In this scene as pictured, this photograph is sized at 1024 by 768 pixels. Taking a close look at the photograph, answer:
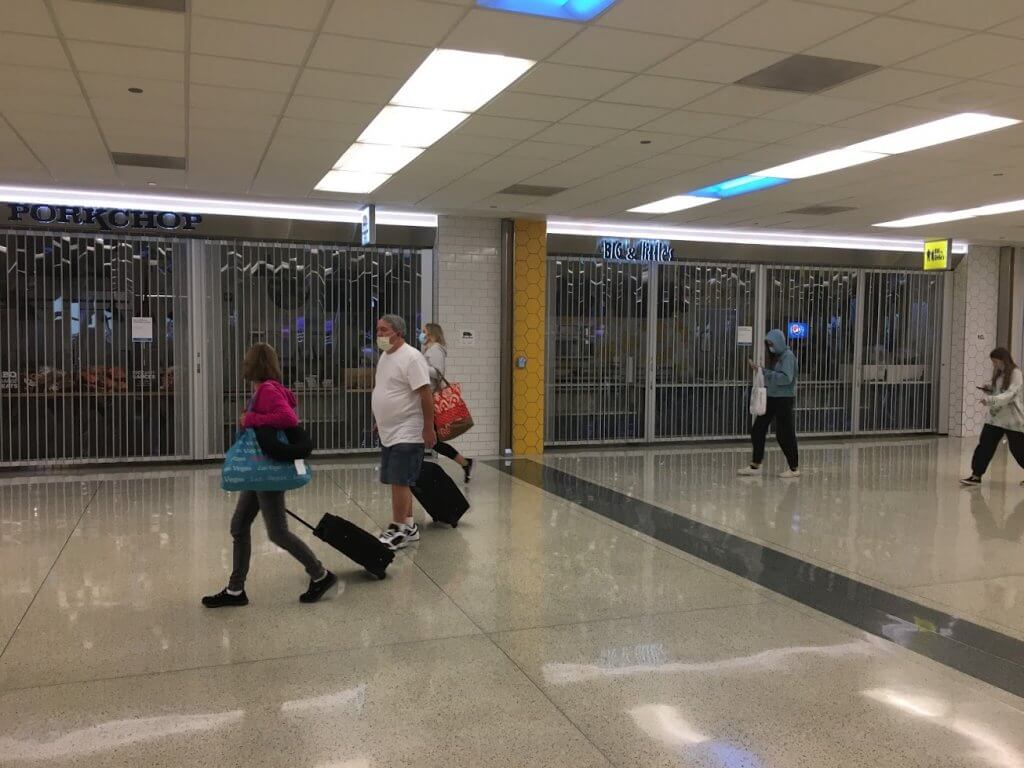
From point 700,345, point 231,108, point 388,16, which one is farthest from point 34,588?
point 700,345

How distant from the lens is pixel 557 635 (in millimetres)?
4062

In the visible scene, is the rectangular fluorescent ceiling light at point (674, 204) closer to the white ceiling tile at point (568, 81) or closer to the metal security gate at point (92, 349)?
the white ceiling tile at point (568, 81)

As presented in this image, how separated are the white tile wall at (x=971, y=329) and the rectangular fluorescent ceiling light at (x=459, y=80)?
34.2 feet

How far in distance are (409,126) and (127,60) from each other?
203 cm

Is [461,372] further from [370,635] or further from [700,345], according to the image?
[370,635]

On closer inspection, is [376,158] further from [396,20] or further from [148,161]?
[396,20]

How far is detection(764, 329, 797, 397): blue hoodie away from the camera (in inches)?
340

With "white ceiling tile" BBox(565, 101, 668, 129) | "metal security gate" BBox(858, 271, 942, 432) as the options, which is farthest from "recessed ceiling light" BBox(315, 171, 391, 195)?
"metal security gate" BBox(858, 271, 942, 432)

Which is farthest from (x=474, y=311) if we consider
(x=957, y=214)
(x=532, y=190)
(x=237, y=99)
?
(x=957, y=214)

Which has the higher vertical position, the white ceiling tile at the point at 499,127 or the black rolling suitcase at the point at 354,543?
the white ceiling tile at the point at 499,127

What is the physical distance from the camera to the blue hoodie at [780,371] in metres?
8.62

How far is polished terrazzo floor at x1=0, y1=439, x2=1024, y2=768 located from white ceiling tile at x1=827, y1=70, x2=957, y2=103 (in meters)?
3.01

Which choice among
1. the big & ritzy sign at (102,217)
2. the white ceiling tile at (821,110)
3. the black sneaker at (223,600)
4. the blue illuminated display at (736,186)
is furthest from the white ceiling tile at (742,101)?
the big & ritzy sign at (102,217)

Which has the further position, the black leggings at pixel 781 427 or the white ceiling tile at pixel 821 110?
the black leggings at pixel 781 427
